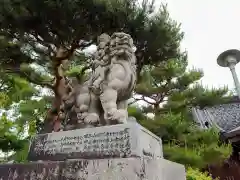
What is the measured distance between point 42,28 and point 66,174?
3967mm

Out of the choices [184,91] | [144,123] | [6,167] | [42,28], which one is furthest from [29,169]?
[184,91]

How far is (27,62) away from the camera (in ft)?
19.4

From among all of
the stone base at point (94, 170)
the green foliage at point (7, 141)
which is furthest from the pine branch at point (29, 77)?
the stone base at point (94, 170)

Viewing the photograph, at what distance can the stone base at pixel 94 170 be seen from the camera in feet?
5.88

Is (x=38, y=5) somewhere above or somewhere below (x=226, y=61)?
above

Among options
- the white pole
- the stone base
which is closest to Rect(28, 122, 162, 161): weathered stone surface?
the stone base

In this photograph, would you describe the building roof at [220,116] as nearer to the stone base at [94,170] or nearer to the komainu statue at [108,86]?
the komainu statue at [108,86]

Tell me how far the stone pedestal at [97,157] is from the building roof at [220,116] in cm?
866

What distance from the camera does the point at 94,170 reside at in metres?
1.89

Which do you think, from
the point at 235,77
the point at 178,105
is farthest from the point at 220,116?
the point at 235,77

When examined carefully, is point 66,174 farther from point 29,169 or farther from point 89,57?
point 89,57

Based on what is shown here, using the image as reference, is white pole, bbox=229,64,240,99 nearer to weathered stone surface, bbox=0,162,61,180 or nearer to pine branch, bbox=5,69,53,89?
weathered stone surface, bbox=0,162,61,180

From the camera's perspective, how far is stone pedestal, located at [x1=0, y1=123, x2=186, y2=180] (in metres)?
1.83

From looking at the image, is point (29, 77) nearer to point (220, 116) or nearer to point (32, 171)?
point (32, 171)
